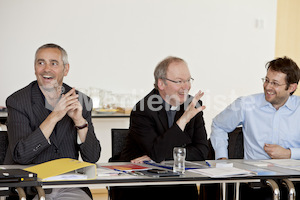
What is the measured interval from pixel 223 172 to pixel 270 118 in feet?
3.48

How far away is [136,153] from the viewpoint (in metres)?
2.86

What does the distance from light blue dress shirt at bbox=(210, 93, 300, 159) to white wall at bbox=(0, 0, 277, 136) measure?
2.28 metres

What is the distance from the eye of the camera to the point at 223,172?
2207mm

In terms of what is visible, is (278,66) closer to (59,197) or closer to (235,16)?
(59,197)

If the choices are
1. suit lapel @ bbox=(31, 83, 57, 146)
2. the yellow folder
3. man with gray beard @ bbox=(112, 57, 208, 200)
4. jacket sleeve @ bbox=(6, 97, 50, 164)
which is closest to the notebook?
the yellow folder

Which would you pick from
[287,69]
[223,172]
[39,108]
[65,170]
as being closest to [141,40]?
[287,69]

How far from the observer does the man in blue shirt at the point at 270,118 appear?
10.1 ft

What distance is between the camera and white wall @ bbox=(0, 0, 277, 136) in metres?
4.88

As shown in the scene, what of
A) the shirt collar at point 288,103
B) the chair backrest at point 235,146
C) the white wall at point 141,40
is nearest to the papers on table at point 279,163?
the chair backrest at point 235,146

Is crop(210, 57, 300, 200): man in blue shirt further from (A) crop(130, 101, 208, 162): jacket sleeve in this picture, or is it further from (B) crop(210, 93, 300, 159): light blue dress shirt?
(A) crop(130, 101, 208, 162): jacket sleeve

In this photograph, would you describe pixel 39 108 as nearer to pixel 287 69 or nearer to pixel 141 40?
pixel 287 69

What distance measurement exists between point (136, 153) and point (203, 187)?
473 mm

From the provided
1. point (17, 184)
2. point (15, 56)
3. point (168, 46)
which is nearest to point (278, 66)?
point (17, 184)

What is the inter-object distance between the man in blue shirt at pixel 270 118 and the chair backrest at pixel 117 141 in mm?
624
